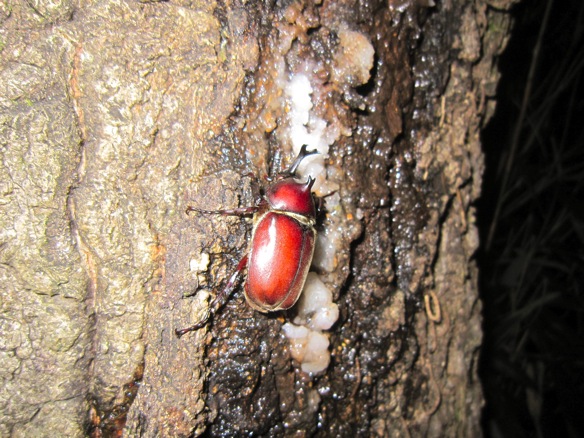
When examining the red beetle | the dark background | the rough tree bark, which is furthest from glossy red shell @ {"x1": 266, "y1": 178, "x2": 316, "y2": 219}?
the dark background

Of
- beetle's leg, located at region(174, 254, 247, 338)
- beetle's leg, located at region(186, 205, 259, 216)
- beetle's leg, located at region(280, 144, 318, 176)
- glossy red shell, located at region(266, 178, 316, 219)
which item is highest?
beetle's leg, located at region(280, 144, 318, 176)

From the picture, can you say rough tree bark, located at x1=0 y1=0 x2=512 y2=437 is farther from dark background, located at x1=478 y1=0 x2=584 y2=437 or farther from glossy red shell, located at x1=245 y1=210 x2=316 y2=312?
dark background, located at x1=478 y1=0 x2=584 y2=437

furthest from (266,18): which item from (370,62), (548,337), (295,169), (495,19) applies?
(548,337)

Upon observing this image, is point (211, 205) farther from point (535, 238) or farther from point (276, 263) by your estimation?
point (535, 238)

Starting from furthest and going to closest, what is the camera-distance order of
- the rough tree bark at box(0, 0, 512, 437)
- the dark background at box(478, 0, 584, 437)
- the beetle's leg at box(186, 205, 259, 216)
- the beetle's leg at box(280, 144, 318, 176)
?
1. the dark background at box(478, 0, 584, 437)
2. the beetle's leg at box(280, 144, 318, 176)
3. the beetle's leg at box(186, 205, 259, 216)
4. the rough tree bark at box(0, 0, 512, 437)

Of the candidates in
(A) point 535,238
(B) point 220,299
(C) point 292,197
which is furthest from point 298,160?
(A) point 535,238

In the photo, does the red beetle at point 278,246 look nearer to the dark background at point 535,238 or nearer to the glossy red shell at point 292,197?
the glossy red shell at point 292,197

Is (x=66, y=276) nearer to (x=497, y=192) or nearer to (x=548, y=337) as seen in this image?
(x=497, y=192)
